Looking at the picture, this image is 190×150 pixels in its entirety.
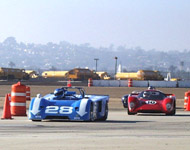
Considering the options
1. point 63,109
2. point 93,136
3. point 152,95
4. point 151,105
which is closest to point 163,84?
point 152,95

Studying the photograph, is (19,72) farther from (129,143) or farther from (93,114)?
(129,143)

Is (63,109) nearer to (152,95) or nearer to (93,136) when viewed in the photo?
(93,136)

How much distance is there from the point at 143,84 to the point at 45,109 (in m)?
52.0

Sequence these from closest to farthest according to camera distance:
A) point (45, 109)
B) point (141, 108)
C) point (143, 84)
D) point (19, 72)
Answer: point (45, 109)
point (141, 108)
point (143, 84)
point (19, 72)

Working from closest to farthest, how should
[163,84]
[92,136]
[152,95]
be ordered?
1. [92,136]
2. [152,95]
3. [163,84]

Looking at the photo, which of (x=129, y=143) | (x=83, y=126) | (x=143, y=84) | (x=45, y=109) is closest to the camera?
(x=129, y=143)

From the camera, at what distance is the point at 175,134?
1458 centimetres

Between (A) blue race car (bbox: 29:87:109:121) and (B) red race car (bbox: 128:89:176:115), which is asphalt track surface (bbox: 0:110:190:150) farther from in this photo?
(B) red race car (bbox: 128:89:176:115)

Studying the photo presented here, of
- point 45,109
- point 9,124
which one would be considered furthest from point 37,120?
A: point 9,124

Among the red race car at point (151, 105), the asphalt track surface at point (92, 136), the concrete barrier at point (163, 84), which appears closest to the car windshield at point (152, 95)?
the red race car at point (151, 105)

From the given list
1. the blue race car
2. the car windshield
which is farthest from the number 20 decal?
the car windshield

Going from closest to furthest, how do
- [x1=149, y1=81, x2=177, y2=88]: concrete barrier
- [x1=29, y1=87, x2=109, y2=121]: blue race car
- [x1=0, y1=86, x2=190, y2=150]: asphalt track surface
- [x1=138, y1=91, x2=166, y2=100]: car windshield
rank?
[x1=0, y1=86, x2=190, y2=150]: asphalt track surface → [x1=29, y1=87, x2=109, y2=121]: blue race car → [x1=138, y1=91, x2=166, y2=100]: car windshield → [x1=149, y1=81, x2=177, y2=88]: concrete barrier

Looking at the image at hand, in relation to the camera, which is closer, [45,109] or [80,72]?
[45,109]

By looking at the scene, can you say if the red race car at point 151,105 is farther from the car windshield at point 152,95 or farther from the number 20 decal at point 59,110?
the number 20 decal at point 59,110
